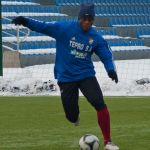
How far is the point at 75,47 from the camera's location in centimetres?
773

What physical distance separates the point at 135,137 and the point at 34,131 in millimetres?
1582

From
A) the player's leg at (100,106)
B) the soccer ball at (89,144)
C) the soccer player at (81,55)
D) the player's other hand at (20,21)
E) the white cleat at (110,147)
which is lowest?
the white cleat at (110,147)

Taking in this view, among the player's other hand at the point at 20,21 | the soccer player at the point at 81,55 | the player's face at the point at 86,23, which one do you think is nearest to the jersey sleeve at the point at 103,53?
the soccer player at the point at 81,55

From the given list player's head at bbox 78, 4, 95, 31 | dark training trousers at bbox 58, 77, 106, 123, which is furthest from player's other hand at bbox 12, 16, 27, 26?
dark training trousers at bbox 58, 77, 106, 123

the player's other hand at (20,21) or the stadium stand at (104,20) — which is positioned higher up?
the player's other hand at (20,21)

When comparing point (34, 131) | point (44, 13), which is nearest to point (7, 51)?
point (44, 13)

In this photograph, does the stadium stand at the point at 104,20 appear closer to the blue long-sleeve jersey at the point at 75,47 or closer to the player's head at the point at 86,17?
the blue long-sleeve jersey at the point at 75,47

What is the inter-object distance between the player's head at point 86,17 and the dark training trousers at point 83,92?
0.66 metres

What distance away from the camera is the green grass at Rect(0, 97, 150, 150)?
829 cm

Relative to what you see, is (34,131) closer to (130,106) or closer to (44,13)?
(130,106)

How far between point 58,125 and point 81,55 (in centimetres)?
278

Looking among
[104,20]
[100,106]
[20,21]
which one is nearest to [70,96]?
[100,106]

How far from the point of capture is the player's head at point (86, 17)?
766cm

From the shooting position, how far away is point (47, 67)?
21.7 metres
